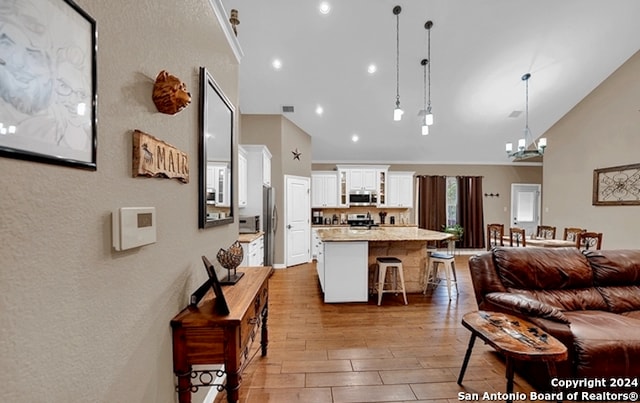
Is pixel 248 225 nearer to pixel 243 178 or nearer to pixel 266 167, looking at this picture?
pixel 243 178

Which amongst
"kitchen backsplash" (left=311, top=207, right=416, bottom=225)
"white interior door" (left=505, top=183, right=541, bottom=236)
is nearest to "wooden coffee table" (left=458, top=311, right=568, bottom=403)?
"kitchen backsplash" (left=311, top=207, right=416, bottom=225)

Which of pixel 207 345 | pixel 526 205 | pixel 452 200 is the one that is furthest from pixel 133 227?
pixel 526 205

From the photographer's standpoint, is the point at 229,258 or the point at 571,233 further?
the point at 571,233

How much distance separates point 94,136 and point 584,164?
25.5 feet

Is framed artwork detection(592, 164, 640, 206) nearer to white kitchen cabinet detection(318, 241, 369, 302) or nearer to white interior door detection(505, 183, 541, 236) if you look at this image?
white interior door detection(505, 183, 541, 236)

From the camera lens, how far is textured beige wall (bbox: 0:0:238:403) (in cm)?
61

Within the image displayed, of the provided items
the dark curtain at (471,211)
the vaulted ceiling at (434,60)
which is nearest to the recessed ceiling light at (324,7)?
the vaulted ceiling at (434,60)

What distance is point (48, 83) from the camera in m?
0.67

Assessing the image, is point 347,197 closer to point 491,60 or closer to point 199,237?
point 491,60

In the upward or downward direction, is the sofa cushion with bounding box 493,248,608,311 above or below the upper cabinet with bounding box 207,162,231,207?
below

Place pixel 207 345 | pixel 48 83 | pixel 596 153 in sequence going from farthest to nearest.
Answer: pixel 596 153, pixel 207 345, pixel 48 83

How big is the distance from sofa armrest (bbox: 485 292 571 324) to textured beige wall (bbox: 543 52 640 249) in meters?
4.65

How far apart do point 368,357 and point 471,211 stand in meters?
6.68

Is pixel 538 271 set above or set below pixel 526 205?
below
